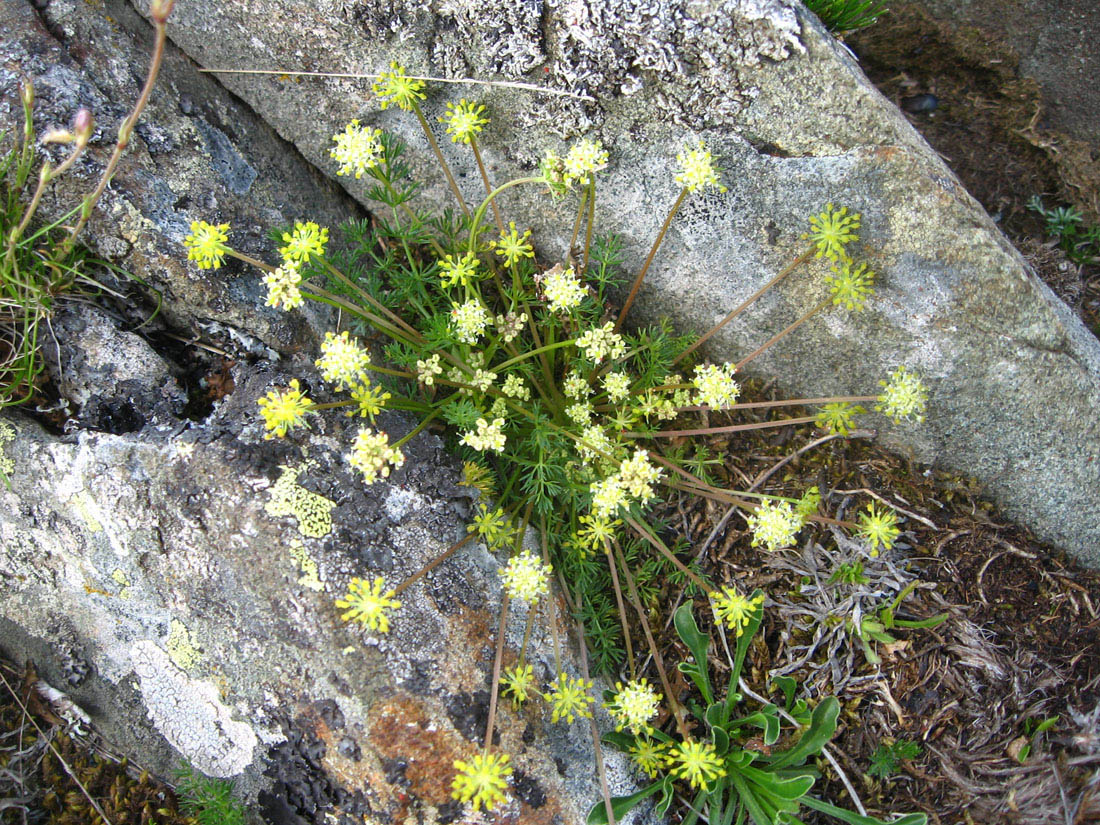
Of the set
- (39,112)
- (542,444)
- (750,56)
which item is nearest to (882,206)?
(750,56)

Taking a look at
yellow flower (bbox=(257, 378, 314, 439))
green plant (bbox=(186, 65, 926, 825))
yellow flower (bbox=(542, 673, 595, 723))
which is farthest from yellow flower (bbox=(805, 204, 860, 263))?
yellow flower (bbox=(257, 378, 314, 439))

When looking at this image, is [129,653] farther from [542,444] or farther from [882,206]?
[882,206]

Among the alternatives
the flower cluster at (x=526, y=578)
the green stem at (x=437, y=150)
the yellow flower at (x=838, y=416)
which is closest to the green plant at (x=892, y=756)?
the yellow flower at (x=838, y=416)

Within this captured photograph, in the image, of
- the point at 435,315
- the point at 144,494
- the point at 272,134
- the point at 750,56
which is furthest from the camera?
the point at 272,134

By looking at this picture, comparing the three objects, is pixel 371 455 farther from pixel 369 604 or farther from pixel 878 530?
pixel 878 530

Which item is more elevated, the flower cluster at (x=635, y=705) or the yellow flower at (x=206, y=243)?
the yellow flower at (x=206, y=243)

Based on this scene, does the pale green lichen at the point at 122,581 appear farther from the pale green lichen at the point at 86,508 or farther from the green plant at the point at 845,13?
the green plant at the point at 845,13
